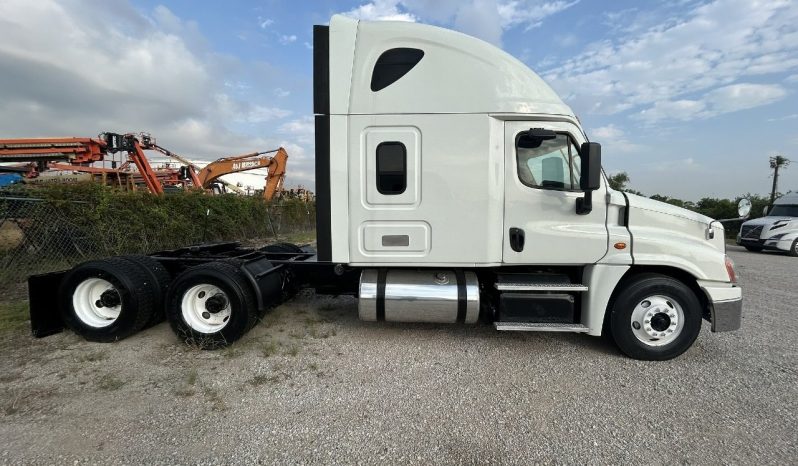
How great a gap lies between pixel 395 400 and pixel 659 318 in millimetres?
2850

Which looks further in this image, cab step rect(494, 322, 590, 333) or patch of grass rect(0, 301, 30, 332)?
patch of grass rect(0, 301, 30, 332)

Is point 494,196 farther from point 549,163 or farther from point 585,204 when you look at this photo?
point 585,204

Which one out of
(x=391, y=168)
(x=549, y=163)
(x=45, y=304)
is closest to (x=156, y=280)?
(x=45, y=304)

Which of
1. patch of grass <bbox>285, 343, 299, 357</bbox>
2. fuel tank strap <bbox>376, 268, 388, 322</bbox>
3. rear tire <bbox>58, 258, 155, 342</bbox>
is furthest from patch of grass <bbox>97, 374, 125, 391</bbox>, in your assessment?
fuel tank strap <bbox>376, 268, 388, 322</bbox>

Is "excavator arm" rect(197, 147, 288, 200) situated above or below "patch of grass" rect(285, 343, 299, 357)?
above

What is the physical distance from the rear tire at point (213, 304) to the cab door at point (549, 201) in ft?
9.54

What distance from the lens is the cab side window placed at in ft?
12.4

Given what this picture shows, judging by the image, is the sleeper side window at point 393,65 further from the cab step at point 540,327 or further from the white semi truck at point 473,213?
the cab step at point 540,327

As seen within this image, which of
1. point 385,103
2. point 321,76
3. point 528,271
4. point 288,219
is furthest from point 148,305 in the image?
point 288,219

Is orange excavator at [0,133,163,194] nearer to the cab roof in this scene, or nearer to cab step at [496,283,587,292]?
the cab roof

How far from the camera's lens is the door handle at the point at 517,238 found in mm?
3803

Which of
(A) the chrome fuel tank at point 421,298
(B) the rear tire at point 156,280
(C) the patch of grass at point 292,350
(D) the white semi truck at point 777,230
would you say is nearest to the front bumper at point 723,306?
(A) the chrome fuel tank at point 421,298

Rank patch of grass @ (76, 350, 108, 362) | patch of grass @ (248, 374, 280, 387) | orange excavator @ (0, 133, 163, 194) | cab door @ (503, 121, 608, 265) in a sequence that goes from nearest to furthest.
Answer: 1. patch of grass @ (248, 374, 280, 387)
2. patch of grass @ (76, 350, 108, 362)
3. cab door @ (503, 121, 608, 265)
4. orange excavator @ (0, 133, 163, 194)

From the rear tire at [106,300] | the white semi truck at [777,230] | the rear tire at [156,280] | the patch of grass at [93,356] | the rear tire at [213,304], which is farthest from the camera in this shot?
the white semi truck at [777,230]
